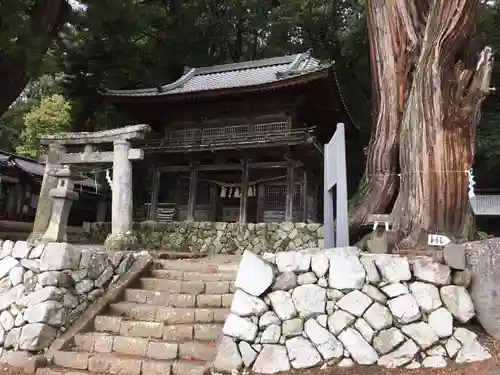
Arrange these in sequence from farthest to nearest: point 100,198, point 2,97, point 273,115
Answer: point 100,198
point 273,115
point 2,97

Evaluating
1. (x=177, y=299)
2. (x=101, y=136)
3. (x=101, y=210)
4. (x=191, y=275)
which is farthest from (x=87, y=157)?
(x=101, y=210)

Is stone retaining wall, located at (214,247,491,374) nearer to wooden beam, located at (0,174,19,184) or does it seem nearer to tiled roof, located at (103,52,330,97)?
tiled roof, located at (103,52,330,97)

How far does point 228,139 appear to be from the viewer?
14.8 m

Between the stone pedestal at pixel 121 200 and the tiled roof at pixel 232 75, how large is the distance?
23.9 feet

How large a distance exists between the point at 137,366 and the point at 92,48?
19.1m

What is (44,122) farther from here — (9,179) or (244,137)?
(244,137)

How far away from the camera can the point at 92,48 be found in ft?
66.2

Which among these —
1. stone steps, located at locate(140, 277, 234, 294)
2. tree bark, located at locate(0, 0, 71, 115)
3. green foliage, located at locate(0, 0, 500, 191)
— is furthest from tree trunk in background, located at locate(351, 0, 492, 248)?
green foliage, located at locate(0, 0, 500, 191)

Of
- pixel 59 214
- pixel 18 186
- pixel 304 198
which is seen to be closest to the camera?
pixel 59 214

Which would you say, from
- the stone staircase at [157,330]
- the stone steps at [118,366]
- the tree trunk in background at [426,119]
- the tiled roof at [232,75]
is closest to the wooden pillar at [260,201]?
the tiled roof at [232,75]

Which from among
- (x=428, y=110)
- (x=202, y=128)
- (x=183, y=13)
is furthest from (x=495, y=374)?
(x=183, y=13)

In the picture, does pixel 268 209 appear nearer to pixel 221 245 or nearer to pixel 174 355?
pixel 221 245

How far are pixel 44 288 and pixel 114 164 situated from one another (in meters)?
3.51

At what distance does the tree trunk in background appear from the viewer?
19.7ft
